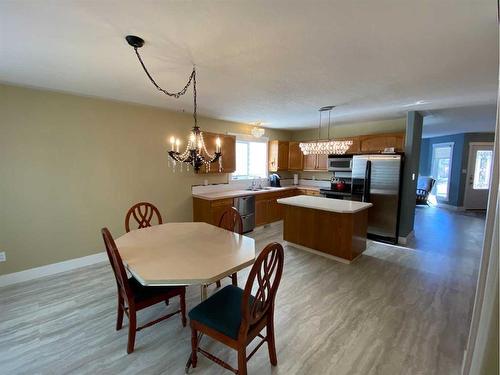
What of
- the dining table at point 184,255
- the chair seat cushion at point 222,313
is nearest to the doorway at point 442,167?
the dining table at point 184,255

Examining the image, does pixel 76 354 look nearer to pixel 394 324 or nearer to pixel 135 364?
pixel 135 364

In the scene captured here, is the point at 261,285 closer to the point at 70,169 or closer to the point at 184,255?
the point at 184,255

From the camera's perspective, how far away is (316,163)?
5770mm

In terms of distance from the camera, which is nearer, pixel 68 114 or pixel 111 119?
pixel 68 114

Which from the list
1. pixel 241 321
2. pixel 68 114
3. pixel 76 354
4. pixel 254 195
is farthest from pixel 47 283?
pixel 254 195

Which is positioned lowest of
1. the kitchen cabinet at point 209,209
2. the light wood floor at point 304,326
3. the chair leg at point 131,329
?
the light wood floor at point 304,326

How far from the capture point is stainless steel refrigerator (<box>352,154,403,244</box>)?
13.4 ft

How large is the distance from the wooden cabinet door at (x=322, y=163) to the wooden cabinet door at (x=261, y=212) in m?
1.66

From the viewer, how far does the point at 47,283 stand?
285 centimetres

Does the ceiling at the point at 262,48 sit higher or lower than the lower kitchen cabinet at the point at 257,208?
higher

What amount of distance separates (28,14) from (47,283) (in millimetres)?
2958

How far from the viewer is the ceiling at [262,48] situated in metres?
1.34

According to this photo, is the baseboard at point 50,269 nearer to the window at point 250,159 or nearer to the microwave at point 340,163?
the window at point 250,159

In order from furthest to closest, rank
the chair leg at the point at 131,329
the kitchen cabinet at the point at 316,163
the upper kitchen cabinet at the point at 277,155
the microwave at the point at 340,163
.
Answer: the upper kitchen cabinet at the point at 277,155 < the kitchen cabinet at the point at 316,163 < the microwave at the point at 340,163 < the chair leg at the point at 131,329
